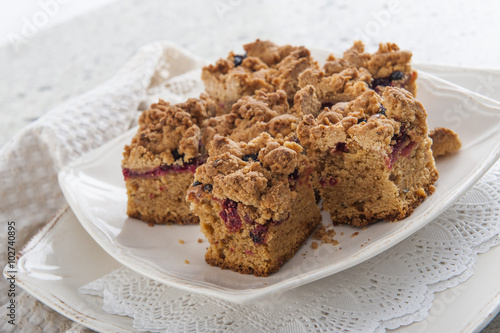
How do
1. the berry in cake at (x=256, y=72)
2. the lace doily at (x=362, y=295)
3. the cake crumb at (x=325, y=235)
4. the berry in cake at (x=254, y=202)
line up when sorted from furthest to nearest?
the berry in cake at (x=256, y=72) → the cake crumb at (x=325, y=235) → the berry in cake at (x=254, y=202) → the lace doily at (x=362, y=295)

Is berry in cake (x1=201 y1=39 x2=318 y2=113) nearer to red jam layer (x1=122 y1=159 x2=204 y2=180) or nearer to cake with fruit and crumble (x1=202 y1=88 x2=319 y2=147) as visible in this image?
cake with fruit and crumble (x1=202 y1=88 x2=319 y2=147)

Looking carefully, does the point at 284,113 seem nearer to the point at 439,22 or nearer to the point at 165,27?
the point at 439,22

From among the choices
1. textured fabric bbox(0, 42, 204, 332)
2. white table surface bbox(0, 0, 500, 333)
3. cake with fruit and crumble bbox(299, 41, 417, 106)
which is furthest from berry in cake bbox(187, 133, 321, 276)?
white table surface bbox(0, 0, 500, 333)

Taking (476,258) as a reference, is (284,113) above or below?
above

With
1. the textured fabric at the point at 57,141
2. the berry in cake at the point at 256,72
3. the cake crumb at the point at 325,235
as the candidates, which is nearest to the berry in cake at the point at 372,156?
the cake crumb at the point at 325,235

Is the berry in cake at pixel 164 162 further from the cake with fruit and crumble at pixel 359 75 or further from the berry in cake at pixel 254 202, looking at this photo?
the cake with fruit and crumble at pixel 359 75

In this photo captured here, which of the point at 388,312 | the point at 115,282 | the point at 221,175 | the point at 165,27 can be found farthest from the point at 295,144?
the point at 165,27
